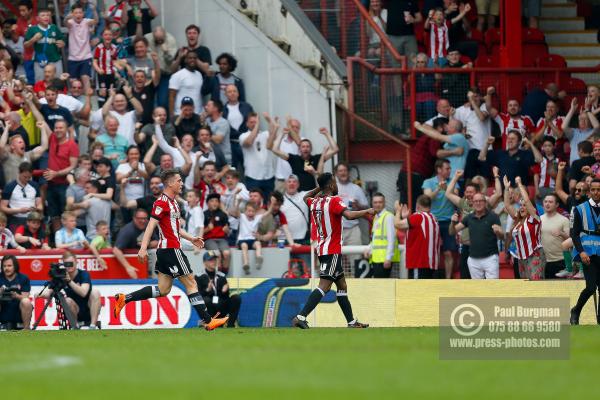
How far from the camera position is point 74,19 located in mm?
24844

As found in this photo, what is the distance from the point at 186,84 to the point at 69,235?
13.6ft

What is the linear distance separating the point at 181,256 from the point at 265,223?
6.26 meters

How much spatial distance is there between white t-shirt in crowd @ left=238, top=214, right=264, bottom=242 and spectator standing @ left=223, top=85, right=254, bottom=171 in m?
2.11

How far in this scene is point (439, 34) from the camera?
26.0 m

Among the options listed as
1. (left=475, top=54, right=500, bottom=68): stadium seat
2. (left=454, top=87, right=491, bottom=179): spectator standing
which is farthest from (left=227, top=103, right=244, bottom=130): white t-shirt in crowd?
(left=475, top=54, right=500, bottom=68): stadium seat

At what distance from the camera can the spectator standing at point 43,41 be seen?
24672 mm

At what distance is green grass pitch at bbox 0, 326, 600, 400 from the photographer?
902cm

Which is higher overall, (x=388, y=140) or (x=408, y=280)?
(x=388, y=140)

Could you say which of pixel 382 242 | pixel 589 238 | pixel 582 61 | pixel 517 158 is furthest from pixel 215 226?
pixel 582 61

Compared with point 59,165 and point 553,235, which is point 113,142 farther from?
point 553,235

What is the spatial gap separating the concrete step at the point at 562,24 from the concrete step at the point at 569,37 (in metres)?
0.14

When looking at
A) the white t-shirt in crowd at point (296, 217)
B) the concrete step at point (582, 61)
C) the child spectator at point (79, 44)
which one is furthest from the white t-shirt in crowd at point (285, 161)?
the concrete step at point (582, 61)

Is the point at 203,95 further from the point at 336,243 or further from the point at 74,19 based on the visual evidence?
the point at 336,243

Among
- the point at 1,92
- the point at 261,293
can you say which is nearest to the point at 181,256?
the point at 261,293
